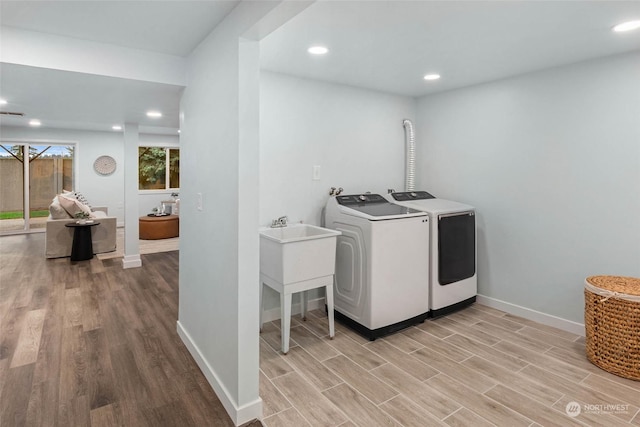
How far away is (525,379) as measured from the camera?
2.23 metres

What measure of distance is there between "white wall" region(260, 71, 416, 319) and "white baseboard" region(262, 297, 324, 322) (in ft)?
0.04

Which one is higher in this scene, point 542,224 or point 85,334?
point 542,224

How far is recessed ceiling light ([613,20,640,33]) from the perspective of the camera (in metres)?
2.09

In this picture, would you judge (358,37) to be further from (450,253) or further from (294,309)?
(294,309)

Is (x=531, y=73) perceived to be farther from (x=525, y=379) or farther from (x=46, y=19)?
(x=46, y=19)

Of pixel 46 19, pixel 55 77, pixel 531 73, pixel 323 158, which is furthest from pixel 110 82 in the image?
pixel 531 73

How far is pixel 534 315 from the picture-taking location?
10.3 ft

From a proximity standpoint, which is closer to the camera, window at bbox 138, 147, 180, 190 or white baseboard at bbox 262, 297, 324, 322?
white baseboard at bbox 262, 297, 324, 322

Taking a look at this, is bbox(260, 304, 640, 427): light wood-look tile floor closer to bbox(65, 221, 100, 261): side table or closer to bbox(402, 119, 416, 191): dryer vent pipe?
bbox(402, 119, 416, 191): dryer vent pipe

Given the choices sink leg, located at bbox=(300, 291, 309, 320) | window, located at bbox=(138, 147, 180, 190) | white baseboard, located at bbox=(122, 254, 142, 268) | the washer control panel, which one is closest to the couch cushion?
white baseboard, located at bbox=(122, 254, 142, 268)

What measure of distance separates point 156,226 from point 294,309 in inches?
185

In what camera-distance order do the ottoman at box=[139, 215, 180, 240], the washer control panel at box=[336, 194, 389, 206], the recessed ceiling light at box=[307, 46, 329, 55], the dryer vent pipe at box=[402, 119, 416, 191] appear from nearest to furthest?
the recessed ceiling light at box=[307, 46, 329, 55], the washer control panel at box=[336, 194, 389, 206], the dryer vent pipe at box=[402, 119, 416, 191], the ottoman at box=[139, 215, 180, 240]

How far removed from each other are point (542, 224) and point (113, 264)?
5.33m

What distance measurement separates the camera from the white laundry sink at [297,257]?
2541mm
